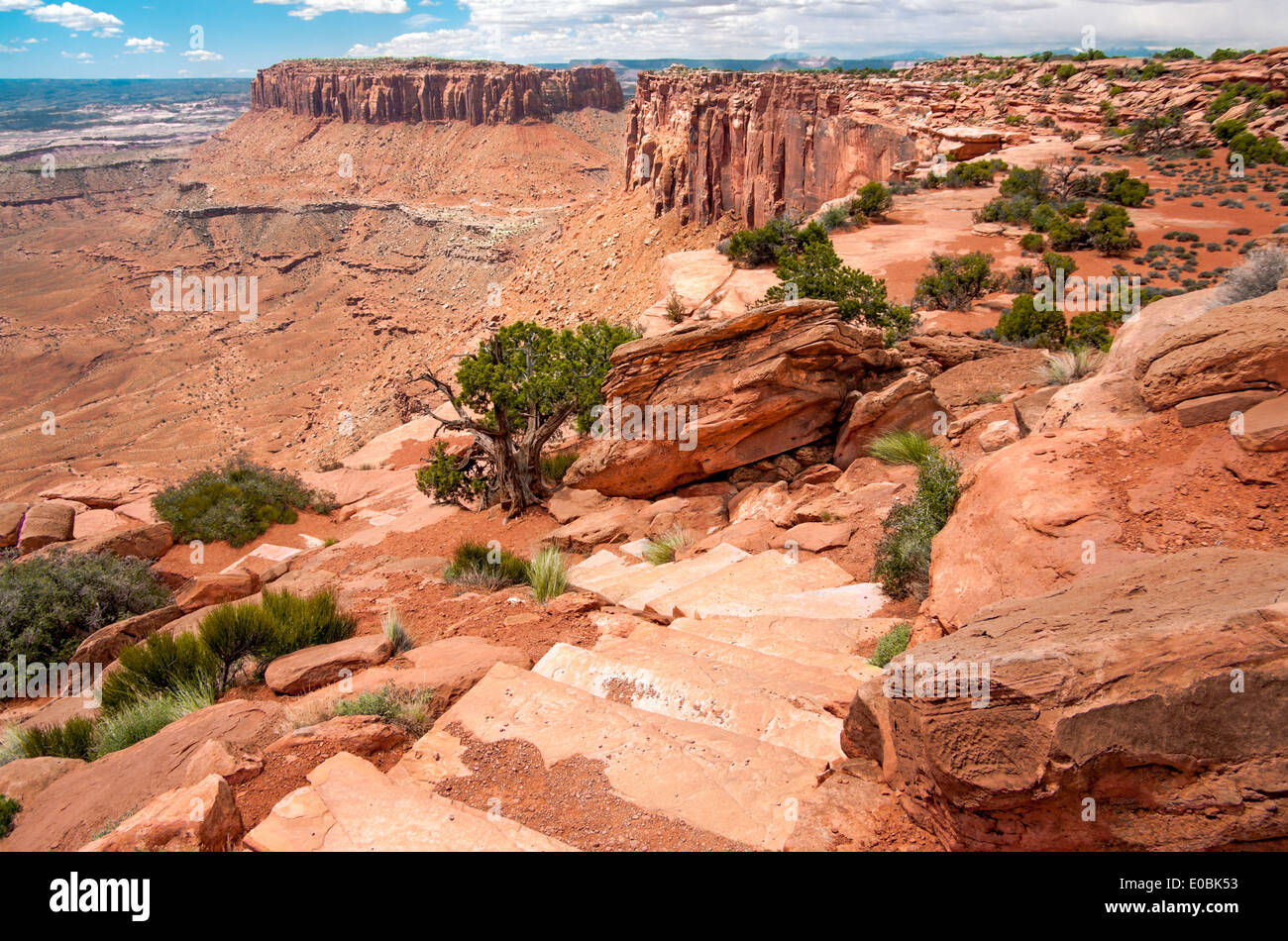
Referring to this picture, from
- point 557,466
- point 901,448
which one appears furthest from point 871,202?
point 901,448

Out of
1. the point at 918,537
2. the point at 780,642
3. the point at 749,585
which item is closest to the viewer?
the point at 780,642

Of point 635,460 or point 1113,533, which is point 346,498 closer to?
point 635,460

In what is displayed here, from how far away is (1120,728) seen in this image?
2662 mm

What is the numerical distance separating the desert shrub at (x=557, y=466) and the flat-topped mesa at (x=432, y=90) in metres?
93.6

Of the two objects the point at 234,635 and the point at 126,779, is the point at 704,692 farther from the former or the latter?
the point at 234,635

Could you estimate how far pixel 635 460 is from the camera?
12.9m

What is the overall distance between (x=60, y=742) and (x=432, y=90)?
109m

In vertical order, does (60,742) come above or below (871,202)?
below

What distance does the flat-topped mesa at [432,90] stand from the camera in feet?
310

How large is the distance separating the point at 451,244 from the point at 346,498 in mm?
54984

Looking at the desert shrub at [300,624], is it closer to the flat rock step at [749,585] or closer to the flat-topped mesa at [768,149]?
the flat rock step at [749,585]

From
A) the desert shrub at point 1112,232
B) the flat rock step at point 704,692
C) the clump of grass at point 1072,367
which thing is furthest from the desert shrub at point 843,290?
the desert shrub at point 1112,232
